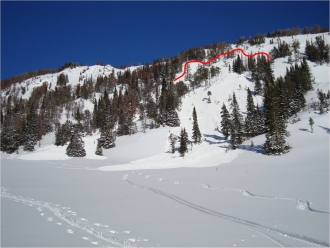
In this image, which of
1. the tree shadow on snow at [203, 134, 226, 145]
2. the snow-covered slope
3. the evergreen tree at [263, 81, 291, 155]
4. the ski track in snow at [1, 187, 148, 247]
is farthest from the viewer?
the tree shadow on snow at [203, 134, 226, 145]

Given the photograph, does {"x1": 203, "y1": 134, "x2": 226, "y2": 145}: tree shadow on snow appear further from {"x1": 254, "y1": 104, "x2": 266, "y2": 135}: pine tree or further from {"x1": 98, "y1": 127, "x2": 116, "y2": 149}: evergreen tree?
{"x1": 98, "y1": 127, "x2": 116, "y2": 149}: evergreen tree

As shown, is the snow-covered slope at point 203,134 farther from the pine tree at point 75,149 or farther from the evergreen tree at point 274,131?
the evergreen tree at point 274,131

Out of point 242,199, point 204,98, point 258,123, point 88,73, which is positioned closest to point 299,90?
point 258,123

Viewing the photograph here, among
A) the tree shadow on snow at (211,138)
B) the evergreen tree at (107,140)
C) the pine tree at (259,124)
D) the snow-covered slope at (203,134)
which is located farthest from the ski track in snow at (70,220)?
the evergreen tree at (107,140)

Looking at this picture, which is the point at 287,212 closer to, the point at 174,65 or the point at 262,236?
the point at 262,236

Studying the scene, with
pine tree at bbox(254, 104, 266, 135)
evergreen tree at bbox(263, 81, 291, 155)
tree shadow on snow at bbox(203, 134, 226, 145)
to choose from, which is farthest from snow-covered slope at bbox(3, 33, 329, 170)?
pine tree at bbox(254, 104, 266, 135)

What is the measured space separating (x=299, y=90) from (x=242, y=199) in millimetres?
51967

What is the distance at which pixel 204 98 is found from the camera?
8269 cm

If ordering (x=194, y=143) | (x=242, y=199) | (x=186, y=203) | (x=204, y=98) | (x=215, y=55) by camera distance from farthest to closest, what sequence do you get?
(x=215, y=55) < (x=204, y=98) < (x=194, y=143) < (x=242, y=199) < (x=186, y=203)

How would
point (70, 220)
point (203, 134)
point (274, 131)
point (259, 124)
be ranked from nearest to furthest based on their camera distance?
point (70, 220) < point (274, 131) < point (259, 124) < point (203, 134)

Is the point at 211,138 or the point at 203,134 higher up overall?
the point at 203,134

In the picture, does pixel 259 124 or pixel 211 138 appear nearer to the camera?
pixel 259 124

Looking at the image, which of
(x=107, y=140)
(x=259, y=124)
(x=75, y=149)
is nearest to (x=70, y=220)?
(x=75, y=149)

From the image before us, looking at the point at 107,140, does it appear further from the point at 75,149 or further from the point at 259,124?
the point at 259,124
